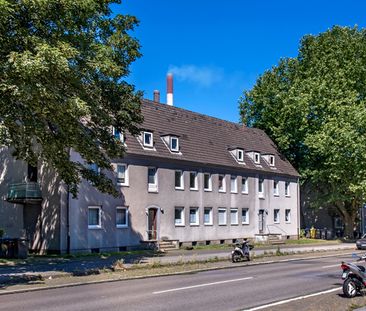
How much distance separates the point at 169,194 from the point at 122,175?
4727mm

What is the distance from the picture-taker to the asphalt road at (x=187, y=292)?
12.6 meters

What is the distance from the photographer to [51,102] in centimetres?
1817

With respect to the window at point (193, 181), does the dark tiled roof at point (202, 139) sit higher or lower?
higher

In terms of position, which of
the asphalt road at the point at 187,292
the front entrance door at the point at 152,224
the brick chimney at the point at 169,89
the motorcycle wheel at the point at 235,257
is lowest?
the asphalt road at the point at 187,292

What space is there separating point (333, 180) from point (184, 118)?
15.0 m

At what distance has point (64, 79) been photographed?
752 inches

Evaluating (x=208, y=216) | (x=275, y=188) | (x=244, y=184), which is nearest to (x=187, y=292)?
(x=208, y=216)

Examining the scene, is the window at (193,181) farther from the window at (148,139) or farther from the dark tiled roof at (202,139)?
the window at (148,139)

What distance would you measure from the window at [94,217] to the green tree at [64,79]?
9.93 metres

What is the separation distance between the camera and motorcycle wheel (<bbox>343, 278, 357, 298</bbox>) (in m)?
13.4

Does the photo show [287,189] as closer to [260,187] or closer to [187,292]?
[260,187]

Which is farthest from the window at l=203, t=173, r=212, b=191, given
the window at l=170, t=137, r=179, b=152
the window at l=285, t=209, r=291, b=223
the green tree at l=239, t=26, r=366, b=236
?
the window at l=285, t=209, r=291, b=223

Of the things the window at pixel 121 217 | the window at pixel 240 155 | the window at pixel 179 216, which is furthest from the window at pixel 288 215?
the window at pixel 121 217

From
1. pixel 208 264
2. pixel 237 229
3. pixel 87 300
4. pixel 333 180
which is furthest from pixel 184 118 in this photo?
pixel 87 300
